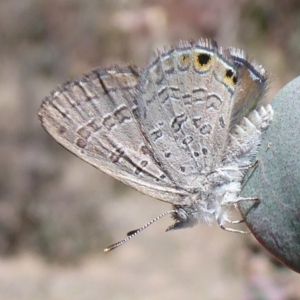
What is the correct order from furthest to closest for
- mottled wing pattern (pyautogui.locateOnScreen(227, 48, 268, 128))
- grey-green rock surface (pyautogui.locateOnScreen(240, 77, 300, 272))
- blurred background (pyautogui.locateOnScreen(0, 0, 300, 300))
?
blurred background (pyautogui.locateOnScreen(0, 0, 300, 300))
mottled wing pattern (pyautogui.locateOnScreen(227, 48, 268, 128))
grey-green rock surface (pyautogui.locateOnScreen(240, 77, 300, 272))

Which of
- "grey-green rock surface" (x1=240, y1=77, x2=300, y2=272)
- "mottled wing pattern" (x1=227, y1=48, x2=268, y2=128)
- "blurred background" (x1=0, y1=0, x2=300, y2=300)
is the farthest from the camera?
"blurred background" (x1=0, y1=0, x2=300, y2=300)

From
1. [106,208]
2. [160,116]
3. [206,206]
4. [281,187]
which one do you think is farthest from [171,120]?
[106,208]

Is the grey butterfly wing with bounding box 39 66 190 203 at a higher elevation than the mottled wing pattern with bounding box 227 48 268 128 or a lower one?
→ lower

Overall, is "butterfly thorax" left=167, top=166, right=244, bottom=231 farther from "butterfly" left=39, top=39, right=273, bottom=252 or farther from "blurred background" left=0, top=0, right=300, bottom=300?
"blurred background" left=0, top=0, right=300, bottom=300

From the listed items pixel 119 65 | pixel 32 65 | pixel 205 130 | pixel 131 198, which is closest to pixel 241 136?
pixel 205 130

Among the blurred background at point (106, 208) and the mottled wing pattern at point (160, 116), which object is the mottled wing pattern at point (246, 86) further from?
the blurred background at point (106, 208)

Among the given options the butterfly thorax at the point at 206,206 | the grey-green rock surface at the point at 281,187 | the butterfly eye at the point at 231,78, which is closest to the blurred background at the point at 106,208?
the butterfly thorax at the point at 206,206

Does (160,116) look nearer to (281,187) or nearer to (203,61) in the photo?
(203,61)

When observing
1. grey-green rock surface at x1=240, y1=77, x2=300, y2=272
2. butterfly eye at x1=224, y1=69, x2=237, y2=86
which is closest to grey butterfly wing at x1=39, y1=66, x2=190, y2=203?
butterfly eye at x1=224, y1=69, x2=237, y2=86
